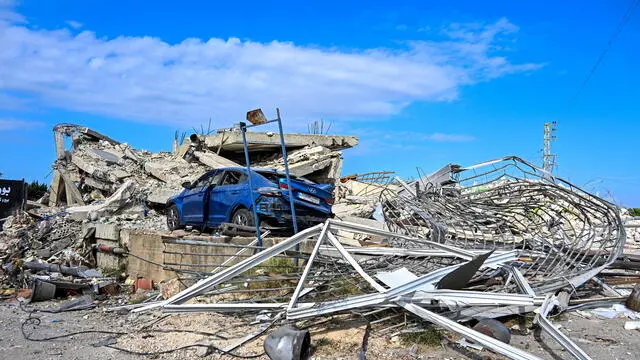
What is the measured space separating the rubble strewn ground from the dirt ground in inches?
1.0

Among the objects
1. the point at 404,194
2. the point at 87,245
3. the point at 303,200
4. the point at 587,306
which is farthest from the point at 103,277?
the point at 587,306

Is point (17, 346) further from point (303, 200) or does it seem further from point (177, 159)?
point (177, 159)

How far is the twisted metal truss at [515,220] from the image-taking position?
8227 mm

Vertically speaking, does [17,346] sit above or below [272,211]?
below

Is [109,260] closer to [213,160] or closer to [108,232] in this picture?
[108,232]

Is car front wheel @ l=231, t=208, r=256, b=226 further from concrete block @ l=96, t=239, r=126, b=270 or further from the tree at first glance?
the tree

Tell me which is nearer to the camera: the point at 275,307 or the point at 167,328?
the point at 275,307

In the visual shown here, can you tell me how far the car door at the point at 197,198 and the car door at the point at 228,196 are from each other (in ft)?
0.96

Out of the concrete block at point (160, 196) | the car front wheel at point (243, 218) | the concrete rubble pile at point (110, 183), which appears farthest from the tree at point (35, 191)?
the car front wheel at point (243, 218)

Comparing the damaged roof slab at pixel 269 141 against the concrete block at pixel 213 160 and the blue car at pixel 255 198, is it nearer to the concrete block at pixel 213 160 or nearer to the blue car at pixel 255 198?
the concrete block at pixel 213 160

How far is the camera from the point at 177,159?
62.4 ft

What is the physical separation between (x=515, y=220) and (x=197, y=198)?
6474 mm

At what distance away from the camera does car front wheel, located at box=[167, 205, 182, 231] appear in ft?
41.6

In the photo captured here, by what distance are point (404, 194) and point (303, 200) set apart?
194cm
